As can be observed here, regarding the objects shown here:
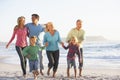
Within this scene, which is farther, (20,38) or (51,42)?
(51,42)

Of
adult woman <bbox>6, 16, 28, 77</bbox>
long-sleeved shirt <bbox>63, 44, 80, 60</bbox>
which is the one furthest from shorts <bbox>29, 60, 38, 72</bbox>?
long-sleeved shirt <bbox>63, 44, 80, 60</bbox>

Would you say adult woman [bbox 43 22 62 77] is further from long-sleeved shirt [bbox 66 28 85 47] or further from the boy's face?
the boy's face

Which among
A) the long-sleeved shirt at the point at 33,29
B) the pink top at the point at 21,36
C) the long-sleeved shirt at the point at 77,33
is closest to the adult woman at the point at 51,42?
the long-sleeved shirt at the point at 33,29

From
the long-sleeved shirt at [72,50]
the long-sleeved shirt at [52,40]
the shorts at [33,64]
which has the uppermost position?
the long-sleeved shirt at [52,40]

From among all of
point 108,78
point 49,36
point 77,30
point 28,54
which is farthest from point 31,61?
point 108,78

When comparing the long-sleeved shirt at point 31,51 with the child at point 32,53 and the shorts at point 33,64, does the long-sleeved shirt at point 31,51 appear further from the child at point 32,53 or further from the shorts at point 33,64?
the shorts at point 33,64

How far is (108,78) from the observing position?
1045 cm

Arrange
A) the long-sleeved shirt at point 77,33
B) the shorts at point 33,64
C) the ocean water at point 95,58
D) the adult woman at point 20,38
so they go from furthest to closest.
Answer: the ocean water at point 95,58 < the long-sleeved shirt at point 77,33 < the adult woman at point 20,38 < the shorts at point 33,64

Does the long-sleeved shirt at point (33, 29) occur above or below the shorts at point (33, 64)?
above

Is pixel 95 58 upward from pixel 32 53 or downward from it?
downward

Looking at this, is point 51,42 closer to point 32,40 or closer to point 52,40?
point 52,40

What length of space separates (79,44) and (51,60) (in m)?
0.95

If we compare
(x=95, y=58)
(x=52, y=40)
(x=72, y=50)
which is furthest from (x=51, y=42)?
(x=95, y=58)

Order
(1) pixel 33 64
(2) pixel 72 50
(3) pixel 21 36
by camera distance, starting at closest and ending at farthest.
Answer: (1) pixel 33 64 < (3) pixel 21 36 < (2) pixel 72 50
